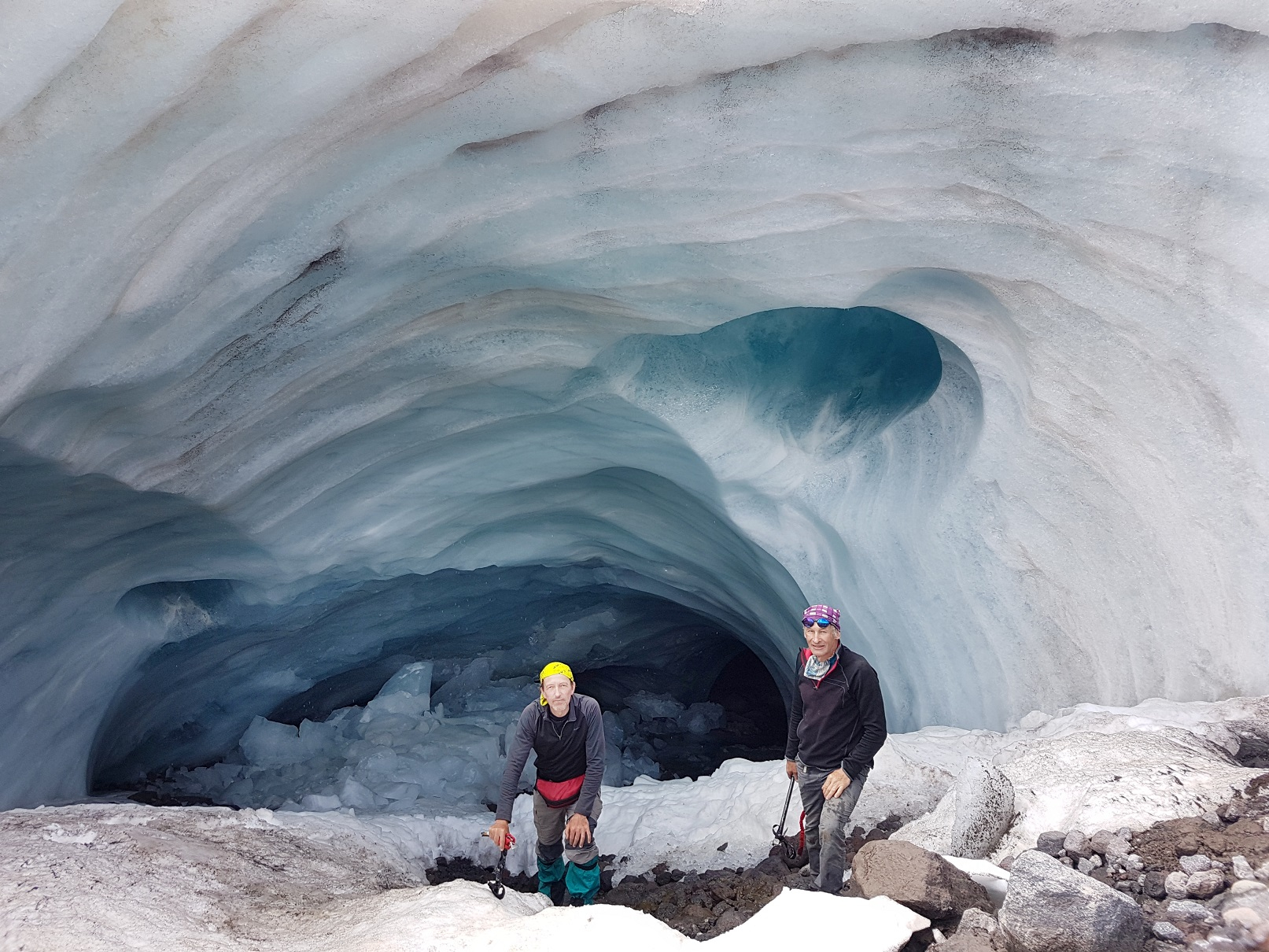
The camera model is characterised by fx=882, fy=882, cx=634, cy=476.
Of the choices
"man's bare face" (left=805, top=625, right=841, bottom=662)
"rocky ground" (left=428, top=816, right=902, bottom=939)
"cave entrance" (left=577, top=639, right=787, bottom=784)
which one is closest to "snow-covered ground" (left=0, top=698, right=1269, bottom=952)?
"rocky ground" (left=428, top=816, right=902, bottom=939)

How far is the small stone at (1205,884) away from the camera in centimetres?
242

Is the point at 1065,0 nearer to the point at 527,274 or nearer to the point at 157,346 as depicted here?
the point at 527,274

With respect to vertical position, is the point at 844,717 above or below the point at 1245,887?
above

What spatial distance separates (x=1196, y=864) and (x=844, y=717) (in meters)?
1.17

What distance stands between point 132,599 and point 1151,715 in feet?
21.9

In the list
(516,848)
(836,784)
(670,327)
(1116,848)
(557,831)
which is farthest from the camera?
(516,848)

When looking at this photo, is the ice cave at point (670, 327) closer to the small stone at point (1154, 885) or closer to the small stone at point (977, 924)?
the small stone at point (1154, 885)

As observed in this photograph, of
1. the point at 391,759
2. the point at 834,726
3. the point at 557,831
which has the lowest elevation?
the point at 391,759

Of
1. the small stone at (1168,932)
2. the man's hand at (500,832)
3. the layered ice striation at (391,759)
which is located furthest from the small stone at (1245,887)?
the layered ice striation at (391,759)

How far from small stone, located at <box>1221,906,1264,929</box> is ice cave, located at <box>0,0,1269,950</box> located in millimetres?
950

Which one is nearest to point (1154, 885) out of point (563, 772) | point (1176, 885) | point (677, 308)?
point (1176, 885)

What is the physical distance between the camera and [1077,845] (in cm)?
286

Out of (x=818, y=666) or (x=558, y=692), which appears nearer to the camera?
(x=818, y=666)

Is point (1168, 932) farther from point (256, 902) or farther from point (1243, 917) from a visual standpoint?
point (256, 902)
